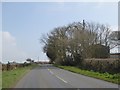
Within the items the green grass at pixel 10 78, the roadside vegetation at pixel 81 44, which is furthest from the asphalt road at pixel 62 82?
the roadside vegetation at pixel 81 44

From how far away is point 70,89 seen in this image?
1891 centimetres

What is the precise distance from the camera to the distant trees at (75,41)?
74.6 metres

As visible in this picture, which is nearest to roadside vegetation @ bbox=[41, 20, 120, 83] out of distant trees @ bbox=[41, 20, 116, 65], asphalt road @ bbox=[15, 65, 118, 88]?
A: distant trees @ bbox=[41, 20, 116, 65]

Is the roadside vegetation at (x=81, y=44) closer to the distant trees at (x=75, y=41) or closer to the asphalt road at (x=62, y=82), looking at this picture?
the distant trees at (x=75, y=41)

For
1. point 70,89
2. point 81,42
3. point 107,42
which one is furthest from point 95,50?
point 70,89

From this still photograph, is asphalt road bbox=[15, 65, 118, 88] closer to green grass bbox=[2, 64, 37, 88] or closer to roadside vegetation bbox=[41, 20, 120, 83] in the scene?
green grass bbox=[2, 64, 37, 88]

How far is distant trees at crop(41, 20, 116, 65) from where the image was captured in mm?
74562

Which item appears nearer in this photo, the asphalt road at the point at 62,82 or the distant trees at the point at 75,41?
the asphalt road at the point at 62,82

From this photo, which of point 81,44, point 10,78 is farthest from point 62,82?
point 81,44

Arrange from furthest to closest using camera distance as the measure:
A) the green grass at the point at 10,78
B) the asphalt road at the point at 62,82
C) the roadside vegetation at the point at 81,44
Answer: the roadside vegetation at the point at 81,44 → the green grass at the point at 10,78 → the asphalt road at the point at 62,82

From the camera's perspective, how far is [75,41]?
77375mm

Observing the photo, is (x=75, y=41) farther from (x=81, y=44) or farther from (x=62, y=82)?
(x=62, y=82)

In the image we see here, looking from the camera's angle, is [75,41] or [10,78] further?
[75,41]

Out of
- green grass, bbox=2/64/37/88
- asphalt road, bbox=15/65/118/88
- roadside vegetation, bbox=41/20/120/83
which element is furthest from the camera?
roadside vegetation, bbox=41/20/120/83
